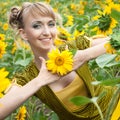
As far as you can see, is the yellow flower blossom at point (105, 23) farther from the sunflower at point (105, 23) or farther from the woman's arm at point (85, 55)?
the woman's arm at point (85, 55)

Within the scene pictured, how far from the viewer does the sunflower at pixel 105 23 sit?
4.99 feet

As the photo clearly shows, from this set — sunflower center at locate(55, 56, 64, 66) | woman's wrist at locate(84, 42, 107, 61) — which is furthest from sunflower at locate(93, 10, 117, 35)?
sunflower center at locate(55, 56, 64, 66)

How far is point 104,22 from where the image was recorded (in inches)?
61.9

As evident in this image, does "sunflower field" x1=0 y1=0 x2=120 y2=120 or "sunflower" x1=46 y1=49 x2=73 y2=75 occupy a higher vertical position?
"sunflower" x1=46 y1=49 x2=73 y2=75

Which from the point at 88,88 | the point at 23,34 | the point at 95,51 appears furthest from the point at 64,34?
the point at 95,51

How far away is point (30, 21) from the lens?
1.65 metres

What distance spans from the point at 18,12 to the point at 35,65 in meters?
0.24

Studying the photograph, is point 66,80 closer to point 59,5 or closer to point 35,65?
point 35,65

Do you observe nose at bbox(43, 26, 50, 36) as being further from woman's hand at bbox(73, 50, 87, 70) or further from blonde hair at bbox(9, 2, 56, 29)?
woman's hand at bbox(73, 50, 87, 70)

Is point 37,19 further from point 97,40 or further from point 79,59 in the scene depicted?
point 79,59

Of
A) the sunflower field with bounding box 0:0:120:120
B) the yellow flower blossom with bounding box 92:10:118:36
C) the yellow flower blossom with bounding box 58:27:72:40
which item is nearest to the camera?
the sunflower field with bounding box 0:0:120:120

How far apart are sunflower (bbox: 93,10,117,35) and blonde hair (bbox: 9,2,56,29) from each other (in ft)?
0.60

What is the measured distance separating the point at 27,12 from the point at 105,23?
1.01ft

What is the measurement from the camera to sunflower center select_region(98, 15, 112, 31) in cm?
152
